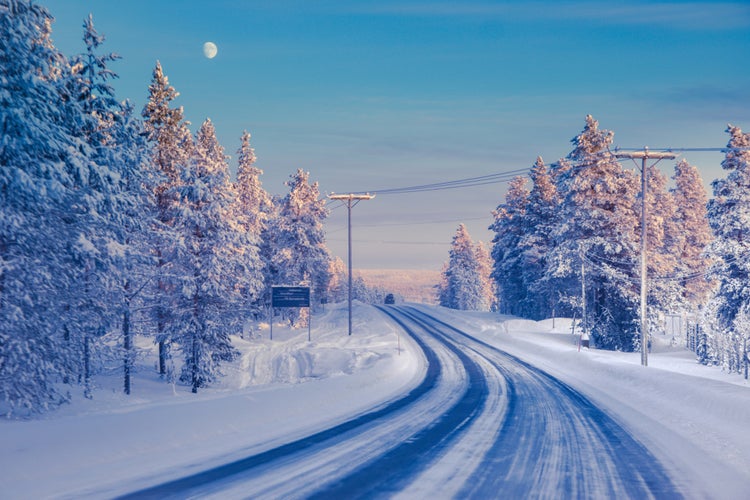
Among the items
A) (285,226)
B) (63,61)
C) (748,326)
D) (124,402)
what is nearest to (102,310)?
(124,402)

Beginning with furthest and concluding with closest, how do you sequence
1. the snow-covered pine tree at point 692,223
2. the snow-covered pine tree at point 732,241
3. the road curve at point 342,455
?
1. the snow-covered pine tree at point 692,223
2. the snow-covered pine tree at point 732,241
3. the road curve at point 342,455

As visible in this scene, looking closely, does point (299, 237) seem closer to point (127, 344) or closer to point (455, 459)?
point (127, 344)

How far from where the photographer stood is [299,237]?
2172 inches

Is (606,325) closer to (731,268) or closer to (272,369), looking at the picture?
(731,268)

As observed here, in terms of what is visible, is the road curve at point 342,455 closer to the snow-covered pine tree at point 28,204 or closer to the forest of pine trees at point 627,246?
the snow-covered pine tree at point 28,204

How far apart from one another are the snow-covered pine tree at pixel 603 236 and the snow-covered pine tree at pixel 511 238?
1696cm

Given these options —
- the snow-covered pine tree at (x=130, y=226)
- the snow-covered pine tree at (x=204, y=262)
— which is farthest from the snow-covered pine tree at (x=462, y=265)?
the snow-covered pine tree at (x=130, y=226)

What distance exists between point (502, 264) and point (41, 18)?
50010 mm

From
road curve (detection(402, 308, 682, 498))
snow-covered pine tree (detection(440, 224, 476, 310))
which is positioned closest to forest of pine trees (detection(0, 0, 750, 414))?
road curve (detection(402, 308, 682, 498))

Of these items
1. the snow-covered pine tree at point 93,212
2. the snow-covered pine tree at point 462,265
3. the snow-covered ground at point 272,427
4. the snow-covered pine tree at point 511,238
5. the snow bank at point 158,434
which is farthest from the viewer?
the snow-covered pine tree at point 462,265

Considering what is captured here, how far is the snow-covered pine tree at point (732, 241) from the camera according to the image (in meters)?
29.4

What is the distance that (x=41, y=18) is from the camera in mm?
16484

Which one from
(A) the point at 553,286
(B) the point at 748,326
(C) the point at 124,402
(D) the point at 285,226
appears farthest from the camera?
(D) the point at 285,226

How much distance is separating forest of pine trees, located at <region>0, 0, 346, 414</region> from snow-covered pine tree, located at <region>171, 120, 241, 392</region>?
0.23 ft
